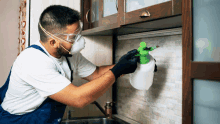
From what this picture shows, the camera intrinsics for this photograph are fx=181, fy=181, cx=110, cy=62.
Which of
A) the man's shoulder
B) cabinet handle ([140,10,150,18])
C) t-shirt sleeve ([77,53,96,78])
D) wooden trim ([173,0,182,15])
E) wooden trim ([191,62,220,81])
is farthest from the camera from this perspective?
t-shirt sleeve ([77,53,96,78])

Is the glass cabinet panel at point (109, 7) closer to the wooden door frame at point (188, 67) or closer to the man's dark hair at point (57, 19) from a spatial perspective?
the man's dark hair at point (57, 19)

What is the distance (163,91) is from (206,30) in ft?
2.43

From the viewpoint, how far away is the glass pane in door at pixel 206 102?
67 centimetres

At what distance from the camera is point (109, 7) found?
53.1 inches

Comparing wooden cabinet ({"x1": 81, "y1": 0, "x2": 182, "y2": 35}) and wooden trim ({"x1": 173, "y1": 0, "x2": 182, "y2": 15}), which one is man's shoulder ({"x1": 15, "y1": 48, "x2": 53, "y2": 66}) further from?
wooden trim ({"x1": 173, "y1": 0, "x2": 182, "y2": 15})

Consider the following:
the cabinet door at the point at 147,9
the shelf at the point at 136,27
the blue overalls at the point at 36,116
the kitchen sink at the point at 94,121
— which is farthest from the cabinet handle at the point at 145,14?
the kitchen sink at the point at 94,121

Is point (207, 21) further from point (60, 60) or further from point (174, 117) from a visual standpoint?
point (60, 60)

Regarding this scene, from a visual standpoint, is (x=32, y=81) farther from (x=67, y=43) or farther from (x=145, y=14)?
(x=145, y=14)

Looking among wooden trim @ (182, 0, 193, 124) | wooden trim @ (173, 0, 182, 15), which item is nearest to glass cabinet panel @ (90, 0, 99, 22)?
wooden trim @ (173, 0, 182, 15)

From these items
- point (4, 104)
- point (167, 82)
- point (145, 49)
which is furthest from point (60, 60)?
point (167, 82)

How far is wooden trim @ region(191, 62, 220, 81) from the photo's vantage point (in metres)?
0.63

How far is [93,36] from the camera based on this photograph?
179cm

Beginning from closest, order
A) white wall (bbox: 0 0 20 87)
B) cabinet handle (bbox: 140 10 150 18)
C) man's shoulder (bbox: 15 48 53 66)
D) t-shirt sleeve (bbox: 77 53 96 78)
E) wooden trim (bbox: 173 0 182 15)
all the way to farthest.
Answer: wooden trim (bbox: 173 0 182 15) < cabinet handle (bbox: 140 10 150 18) < man's shoulder (bbox: 15 48 53 66) < t-shirt sleeve (bbox: 77 53 96 78) < white wall (bbox: 0 0 20 87)

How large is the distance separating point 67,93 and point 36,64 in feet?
0.84
